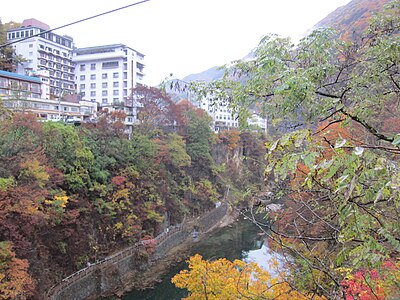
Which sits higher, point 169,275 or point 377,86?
point 377,86

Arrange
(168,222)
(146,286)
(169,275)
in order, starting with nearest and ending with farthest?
(146,286) < (169,275) < (168,222)

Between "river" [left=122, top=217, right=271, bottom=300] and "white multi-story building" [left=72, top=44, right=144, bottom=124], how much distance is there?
15.4 meters

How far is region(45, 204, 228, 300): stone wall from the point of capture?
11.5 metres

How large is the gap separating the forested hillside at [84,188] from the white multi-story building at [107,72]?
22.2 feet

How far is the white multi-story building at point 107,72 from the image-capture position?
29.9 m

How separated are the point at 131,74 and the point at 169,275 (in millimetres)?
20813

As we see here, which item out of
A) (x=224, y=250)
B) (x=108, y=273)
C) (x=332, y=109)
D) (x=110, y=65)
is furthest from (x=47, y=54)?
(x=332, y=109)

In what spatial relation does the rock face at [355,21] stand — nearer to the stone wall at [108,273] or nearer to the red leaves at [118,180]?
the red leaves at [118,180]

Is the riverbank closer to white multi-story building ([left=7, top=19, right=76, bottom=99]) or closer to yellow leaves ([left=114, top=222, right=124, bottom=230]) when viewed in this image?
yellow leaves ([left=114, top=222, right=124, bottom=230])

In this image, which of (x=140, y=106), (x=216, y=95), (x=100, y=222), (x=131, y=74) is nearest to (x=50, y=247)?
(x=100, y=222)

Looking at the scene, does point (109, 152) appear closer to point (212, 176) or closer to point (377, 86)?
point (212, 176)

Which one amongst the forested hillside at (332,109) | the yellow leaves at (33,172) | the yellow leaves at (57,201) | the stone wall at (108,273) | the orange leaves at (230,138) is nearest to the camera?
the forested hillside at (332,109)

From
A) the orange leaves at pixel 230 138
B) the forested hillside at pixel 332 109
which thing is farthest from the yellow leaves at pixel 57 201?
the orange leaves at pixel 230 138

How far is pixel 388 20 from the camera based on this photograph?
3.13 m
